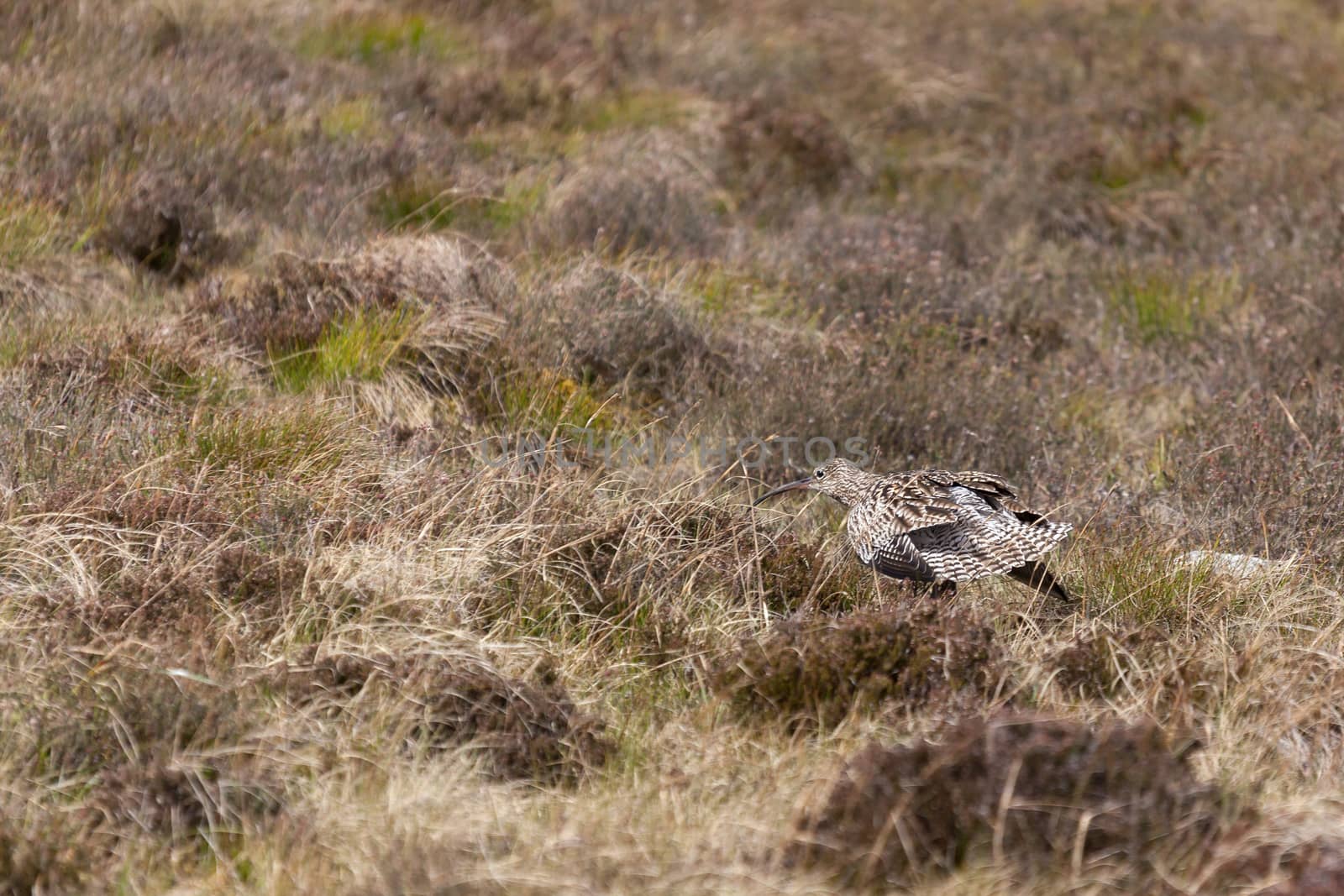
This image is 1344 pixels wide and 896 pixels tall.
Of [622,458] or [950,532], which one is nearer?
[950,532]

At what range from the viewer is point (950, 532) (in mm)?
4766

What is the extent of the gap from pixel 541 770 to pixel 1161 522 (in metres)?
3.04

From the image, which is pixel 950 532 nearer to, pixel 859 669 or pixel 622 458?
pixel 859 669

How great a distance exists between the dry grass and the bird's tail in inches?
3.8

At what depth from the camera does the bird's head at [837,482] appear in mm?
5395

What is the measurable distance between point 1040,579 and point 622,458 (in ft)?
6.29

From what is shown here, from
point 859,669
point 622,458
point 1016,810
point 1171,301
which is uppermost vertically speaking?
point 1016,810

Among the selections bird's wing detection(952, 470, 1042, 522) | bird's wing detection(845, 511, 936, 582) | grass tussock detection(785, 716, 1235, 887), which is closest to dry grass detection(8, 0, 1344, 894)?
grass tussock detection(785, 716, 1235, 887)

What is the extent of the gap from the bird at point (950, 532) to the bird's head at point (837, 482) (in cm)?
15

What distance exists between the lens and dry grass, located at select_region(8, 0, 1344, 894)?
11.1 feet

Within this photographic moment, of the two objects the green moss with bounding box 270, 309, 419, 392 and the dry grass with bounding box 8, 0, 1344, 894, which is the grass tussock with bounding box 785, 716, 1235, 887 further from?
the green moss with bounding box 270, 309, 419, 392

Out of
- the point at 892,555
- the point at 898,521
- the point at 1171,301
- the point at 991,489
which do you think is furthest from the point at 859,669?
the point at 1171,301

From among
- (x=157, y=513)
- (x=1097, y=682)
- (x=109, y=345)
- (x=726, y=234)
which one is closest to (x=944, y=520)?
(x=1097, y=682)

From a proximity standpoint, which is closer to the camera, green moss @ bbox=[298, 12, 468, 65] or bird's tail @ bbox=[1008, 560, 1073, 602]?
bird's tail @ bbox=[1008, 560, 1073, 602]
